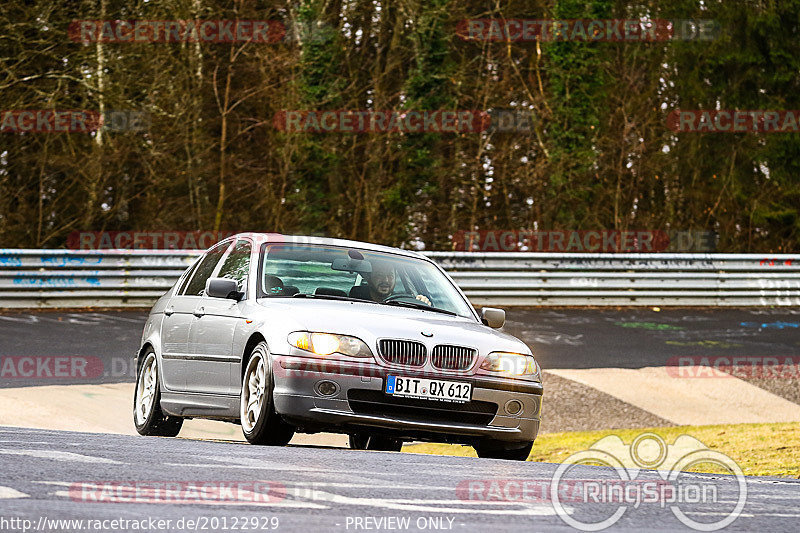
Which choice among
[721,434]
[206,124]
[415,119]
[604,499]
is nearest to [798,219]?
[415,119]

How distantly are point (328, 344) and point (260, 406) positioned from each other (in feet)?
1.99

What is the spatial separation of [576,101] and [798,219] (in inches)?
319

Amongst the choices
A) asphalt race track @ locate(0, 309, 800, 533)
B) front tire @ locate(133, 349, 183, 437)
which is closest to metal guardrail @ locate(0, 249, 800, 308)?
asphalt race track @ locate(0, 309, 800, 533)

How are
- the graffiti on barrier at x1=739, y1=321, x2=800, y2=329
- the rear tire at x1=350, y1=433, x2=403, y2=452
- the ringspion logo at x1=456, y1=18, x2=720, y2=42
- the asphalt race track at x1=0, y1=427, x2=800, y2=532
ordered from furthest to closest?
the ringspion logo at x1=456, y1=18, x2=720, y2=42, the graffiti on barrier at x1=739, y1=321, x2=800, y2=329, the rear tire at x1=350, y1=433, x2=403, y2=452, the asphalt race track at x1=0, y1=427, x2=800, y2=532

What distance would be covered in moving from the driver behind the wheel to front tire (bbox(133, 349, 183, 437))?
1.78 metres

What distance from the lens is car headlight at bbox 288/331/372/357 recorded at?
838 centimetres

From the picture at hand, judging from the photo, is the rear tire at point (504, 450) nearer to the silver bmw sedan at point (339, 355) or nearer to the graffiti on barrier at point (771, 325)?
the silver bmw sedan at point (339, 355)

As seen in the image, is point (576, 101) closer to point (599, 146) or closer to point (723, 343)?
point (599, 146)

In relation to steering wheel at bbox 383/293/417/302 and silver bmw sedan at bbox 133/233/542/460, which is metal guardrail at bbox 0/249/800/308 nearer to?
silver bmw sedan at bbox 133/233/542/460

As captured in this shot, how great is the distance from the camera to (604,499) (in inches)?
242

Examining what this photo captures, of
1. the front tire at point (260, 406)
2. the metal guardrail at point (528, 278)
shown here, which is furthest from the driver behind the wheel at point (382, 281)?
the metal guardrail at point (528, 278)

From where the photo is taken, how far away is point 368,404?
842cm

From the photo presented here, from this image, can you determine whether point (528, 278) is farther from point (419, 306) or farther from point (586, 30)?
point (586, 30)

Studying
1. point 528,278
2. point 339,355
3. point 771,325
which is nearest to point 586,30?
point 528,278
